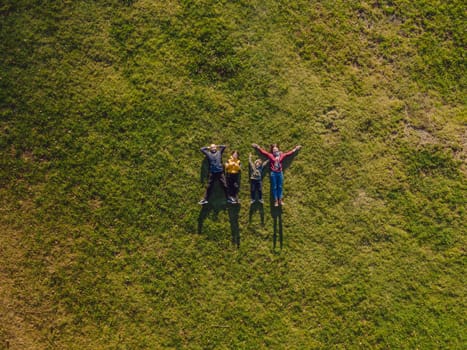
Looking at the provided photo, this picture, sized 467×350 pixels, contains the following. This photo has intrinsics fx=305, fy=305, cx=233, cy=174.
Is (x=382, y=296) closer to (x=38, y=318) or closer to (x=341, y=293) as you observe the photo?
(x=341, y=293)

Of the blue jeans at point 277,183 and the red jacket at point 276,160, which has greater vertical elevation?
the red jacket at point 276,160

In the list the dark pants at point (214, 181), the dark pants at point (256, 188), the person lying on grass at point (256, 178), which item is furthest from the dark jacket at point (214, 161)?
the dark pants at point (256, 188)

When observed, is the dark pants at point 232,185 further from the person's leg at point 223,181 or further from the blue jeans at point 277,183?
the blue jeans at point 277,183

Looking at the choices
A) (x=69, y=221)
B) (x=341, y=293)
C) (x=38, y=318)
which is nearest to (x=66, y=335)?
(x=38, y=318)

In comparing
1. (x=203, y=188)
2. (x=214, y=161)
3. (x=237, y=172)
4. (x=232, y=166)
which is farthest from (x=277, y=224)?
(x=214, y=161)

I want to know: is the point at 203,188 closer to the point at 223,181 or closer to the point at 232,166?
the point at 223,181

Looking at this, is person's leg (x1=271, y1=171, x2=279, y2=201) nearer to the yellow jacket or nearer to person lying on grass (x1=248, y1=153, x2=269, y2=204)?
person lying on grass (x1=248, y1=153, x2=269, y2=204)

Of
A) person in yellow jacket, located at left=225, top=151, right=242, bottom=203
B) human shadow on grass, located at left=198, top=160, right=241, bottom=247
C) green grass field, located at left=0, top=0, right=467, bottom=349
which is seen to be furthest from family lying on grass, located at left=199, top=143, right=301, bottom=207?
green grass field, located at left=0, top=0, right=467, bottom=349
